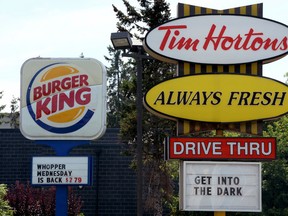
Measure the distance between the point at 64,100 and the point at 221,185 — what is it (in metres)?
4.61

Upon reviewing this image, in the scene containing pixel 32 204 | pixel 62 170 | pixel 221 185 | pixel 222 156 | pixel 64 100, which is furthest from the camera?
pixel 32 204

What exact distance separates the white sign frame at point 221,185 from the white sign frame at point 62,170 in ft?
9.35

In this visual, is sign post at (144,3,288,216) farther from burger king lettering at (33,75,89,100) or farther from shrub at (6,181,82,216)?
shrub at (6,181,82,216)

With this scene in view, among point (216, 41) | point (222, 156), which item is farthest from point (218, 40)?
point (222, 156)

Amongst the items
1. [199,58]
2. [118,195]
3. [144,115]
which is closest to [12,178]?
[118,195]

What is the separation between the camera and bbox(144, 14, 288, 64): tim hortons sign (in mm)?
16078

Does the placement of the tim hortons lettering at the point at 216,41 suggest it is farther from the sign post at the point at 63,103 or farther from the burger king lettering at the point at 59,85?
the burger king lettering at the point at 59,85

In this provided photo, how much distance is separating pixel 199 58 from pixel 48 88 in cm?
401

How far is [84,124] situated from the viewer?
17.5 m

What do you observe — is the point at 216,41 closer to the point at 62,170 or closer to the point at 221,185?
the point at 221,185

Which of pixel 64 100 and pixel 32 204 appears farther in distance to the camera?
pixel 32 204

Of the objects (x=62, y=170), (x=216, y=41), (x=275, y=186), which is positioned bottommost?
(x=275, y=186)

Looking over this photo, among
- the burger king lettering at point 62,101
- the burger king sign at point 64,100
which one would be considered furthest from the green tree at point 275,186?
the burger king lettering at point 62,101

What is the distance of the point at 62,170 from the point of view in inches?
680
